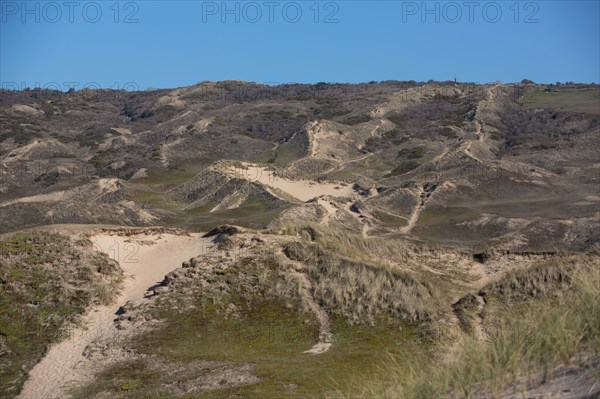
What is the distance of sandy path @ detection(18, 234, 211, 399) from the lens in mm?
22236

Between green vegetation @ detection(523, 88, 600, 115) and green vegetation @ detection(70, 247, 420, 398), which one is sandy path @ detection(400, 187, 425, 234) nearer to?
green vegetation @ detection(70, 247, 420, 398)

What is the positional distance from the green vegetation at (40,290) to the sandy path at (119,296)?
453mm

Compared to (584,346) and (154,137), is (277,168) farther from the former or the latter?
(584,346)

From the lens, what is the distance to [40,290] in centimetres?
2900

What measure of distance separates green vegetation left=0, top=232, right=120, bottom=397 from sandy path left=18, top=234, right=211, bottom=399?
1.49 ft

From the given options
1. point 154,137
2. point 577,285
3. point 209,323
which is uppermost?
point 154,137

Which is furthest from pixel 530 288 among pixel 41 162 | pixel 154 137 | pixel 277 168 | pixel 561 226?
pixel 154 137

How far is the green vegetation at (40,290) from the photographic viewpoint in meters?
24.7

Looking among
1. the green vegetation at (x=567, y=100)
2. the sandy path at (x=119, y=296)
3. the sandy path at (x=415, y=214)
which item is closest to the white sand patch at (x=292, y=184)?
the sandy path at (x=415, y=214)

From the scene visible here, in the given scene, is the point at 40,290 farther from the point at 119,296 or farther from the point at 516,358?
the point at 516,358

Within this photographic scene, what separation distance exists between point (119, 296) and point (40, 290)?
9.82 ft

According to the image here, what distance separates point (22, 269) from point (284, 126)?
347ft

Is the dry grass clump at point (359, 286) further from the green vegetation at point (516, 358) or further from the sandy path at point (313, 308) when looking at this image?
the green vegetation at point (516, 358)

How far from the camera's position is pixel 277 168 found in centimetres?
9044
